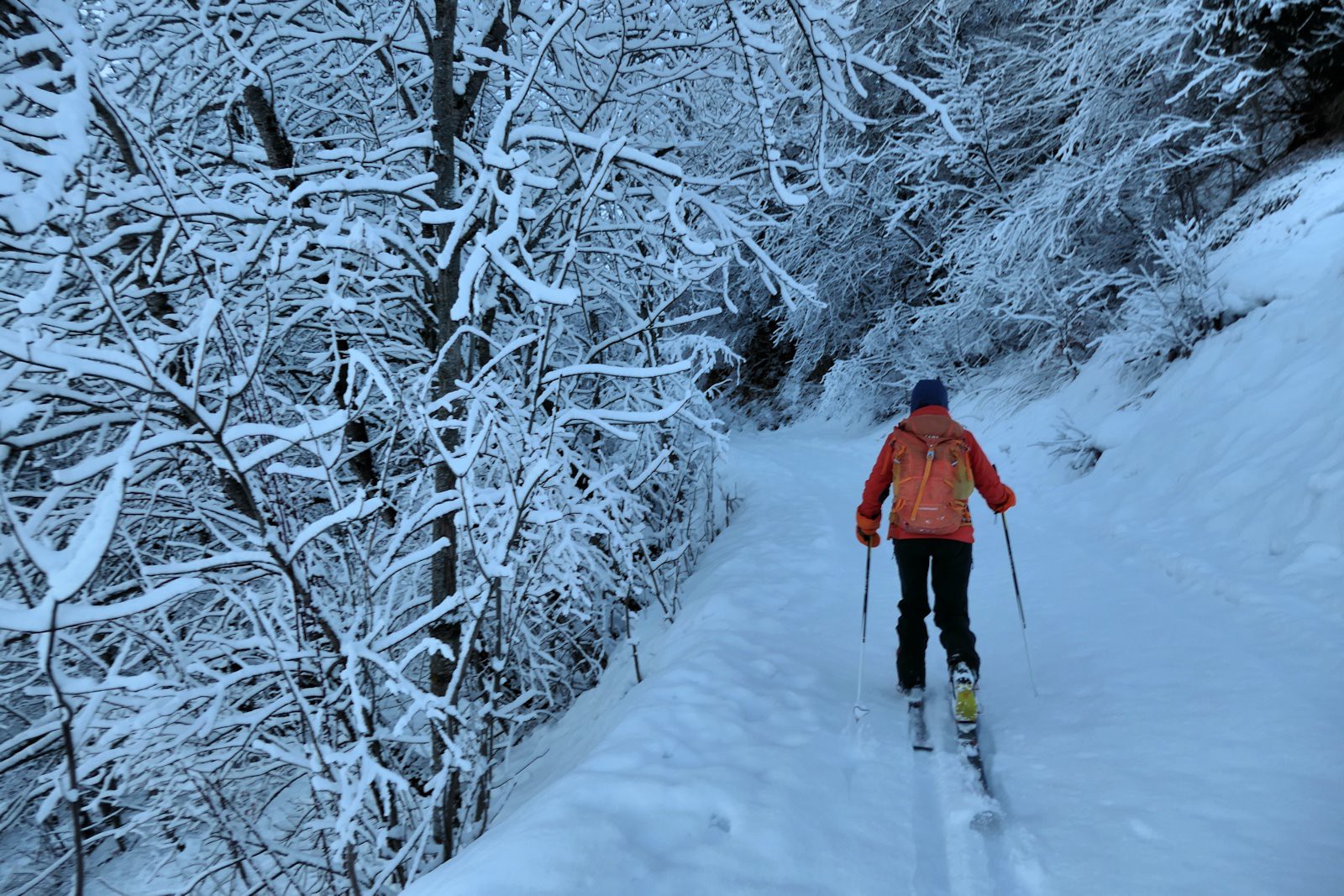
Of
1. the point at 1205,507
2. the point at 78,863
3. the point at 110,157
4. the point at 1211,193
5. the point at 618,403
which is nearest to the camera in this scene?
the point at 78,863

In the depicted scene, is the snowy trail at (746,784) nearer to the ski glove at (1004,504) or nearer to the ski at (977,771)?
the ski at (977,771)

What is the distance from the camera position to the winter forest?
7.29 ft

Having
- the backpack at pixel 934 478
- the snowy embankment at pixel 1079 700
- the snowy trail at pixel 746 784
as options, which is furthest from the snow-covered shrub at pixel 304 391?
the backpack at pixel 934 478

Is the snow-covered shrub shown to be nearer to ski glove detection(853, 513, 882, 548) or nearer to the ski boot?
ski glove detection(853, 513, 882, 548)

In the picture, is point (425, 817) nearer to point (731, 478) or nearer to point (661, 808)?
point (661, 808)

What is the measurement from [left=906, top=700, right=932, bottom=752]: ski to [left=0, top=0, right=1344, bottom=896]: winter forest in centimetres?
9

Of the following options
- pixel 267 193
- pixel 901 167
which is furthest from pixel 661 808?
pixel 901 167

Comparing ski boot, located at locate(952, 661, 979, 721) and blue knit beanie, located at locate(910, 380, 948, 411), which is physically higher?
blue knit beanie, located at locate(910, 380, 948, 411)

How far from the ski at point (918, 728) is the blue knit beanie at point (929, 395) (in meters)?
1.57

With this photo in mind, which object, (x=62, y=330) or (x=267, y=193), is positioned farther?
(x=267, y=193)

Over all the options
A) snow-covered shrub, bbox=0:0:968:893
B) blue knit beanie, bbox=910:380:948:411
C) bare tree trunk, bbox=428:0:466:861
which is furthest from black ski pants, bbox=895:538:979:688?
bare tree trunk, bbox=428:0:466:861

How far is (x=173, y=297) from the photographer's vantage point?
159 inches

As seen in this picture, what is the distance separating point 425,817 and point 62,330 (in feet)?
7.15

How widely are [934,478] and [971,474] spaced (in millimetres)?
253
